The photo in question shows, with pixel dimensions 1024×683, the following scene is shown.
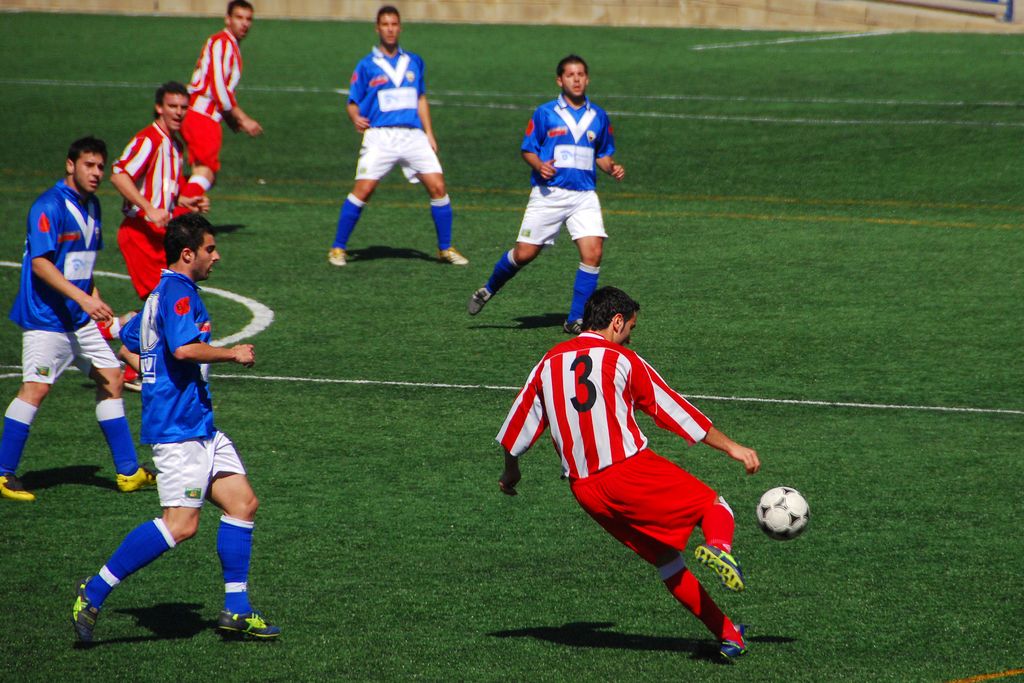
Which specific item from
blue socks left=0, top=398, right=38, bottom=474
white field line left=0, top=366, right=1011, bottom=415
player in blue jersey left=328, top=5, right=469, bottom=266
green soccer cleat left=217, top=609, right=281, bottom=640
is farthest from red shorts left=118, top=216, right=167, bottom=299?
player in blue jersey left=328, top=5, right=469, bottom=266

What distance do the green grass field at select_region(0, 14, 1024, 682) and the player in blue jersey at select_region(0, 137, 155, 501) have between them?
13.4 inches

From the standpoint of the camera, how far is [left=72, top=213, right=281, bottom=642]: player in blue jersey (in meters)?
7.27

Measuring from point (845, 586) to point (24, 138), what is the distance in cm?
1862

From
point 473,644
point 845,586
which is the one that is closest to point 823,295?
point 845,586

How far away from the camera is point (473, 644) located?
7383mm

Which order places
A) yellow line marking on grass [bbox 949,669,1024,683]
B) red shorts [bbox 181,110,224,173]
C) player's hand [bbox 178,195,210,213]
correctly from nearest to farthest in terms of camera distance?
yellow line marking on grass [bbox 949,669,1024,683] → player's hand [bbox 178,195,210,213] → red shorts [bbox 181,110,224,173]

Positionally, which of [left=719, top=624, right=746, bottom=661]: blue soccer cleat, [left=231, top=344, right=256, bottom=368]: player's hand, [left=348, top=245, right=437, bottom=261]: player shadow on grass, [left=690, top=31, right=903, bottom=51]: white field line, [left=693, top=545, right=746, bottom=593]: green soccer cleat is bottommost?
[left=719, top=624, right=746, bottom=661]: blue soccer cleat

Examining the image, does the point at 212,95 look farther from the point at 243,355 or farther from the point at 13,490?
the point at 243,355

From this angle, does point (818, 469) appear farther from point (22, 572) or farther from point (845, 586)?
point (22, 572)

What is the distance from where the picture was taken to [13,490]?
9617 mm

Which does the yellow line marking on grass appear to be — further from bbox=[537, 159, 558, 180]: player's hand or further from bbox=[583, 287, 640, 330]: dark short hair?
bbox=[537, 159, 558, 180]: player's hand

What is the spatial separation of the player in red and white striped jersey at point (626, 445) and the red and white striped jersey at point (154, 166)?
5.10 m

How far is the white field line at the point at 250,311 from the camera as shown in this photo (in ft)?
44.1

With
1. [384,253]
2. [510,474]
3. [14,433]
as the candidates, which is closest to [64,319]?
[14,433]
